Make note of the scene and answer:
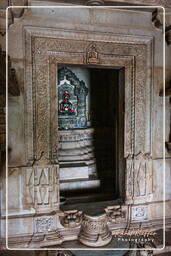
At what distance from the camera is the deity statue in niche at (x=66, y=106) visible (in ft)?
13.8

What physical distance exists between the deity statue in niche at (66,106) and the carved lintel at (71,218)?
6.40 feet

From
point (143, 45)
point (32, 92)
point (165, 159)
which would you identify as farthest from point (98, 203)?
point (143, 45)

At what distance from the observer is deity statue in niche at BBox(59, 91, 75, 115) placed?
420cm

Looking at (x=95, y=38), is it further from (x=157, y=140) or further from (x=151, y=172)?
(x=151, y=172)

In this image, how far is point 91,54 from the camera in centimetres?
285

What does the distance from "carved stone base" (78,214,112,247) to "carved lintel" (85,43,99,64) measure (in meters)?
2.00

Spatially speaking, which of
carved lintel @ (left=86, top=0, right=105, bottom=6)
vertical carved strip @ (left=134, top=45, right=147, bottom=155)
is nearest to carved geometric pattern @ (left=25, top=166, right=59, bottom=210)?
vertical carved strip @ (left=134, top=45, right=147, bottom=155)

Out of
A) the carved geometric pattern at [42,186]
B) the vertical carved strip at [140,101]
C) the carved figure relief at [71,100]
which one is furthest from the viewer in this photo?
the carved figure relief at [71,100]

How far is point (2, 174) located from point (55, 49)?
1681 millimetres

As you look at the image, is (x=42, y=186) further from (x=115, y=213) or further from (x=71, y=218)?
(x=115, y=213)

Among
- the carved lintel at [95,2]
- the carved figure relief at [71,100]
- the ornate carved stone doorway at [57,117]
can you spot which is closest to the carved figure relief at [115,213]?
the ornate carved stone doorway at [57,117]

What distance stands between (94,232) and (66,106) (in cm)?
233

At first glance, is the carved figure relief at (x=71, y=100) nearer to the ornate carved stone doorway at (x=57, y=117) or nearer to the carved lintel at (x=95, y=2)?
the ornate carved stone doorway at (x=57, y=117)

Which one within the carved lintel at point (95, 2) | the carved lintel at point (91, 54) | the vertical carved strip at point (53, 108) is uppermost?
the carved lintel at point (95, 2)
